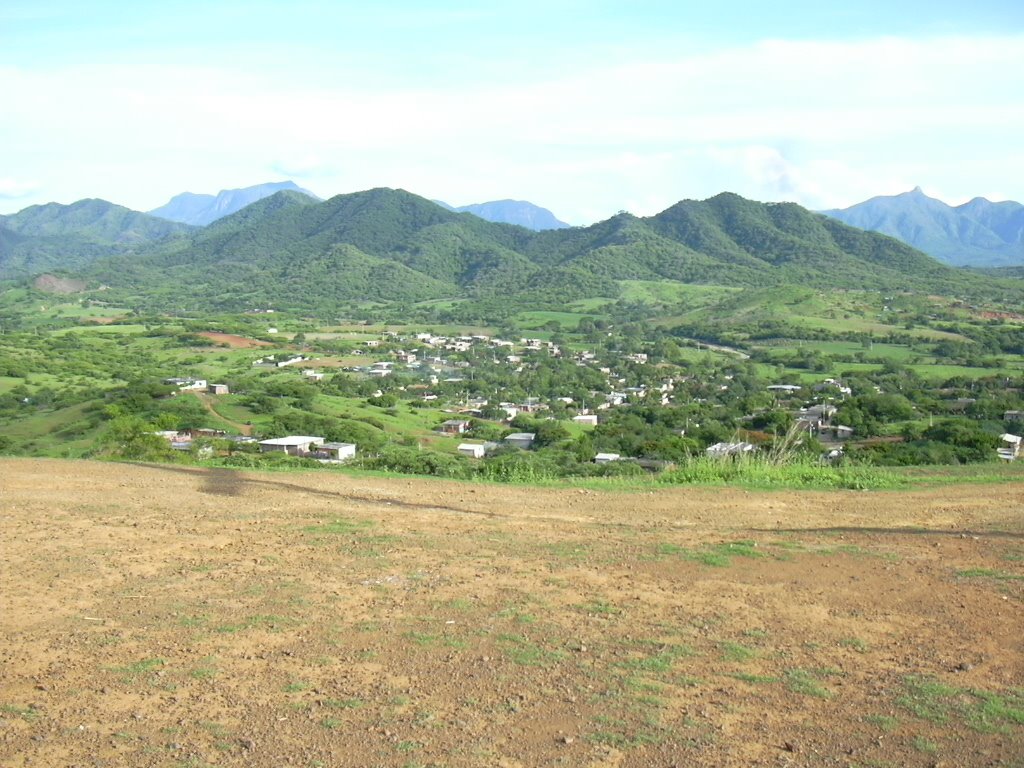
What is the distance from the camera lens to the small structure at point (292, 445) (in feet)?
62.3

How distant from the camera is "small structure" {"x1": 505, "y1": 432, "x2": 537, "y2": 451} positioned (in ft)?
82.5


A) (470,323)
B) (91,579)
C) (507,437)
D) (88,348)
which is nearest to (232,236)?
(470,323)

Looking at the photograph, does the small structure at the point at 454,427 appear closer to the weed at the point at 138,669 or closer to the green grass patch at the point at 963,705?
the weed at the point at 138,669

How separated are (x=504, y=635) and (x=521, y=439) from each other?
2077 cm

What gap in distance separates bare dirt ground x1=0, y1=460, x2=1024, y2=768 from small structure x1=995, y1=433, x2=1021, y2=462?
7288mm

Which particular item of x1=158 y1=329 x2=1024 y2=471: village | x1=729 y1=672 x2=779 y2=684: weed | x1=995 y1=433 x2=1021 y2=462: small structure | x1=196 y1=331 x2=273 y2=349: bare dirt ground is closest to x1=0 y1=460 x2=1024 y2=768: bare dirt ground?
x1=729 y1=672 x2=779 y2=684: weed

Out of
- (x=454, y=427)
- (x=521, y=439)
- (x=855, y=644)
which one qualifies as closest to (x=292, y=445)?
(x=521, y=439)

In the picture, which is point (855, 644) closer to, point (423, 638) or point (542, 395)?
point (423, 638)

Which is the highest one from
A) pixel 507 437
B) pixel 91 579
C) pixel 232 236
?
pixel 232 236

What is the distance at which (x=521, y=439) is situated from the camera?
1030 inches

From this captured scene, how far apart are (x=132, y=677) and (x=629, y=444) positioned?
1579cm

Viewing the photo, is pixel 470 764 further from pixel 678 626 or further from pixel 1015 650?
pixel 1015 650

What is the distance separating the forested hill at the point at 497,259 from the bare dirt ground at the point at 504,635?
80.9 meters

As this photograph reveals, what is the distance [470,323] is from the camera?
81188 mm
